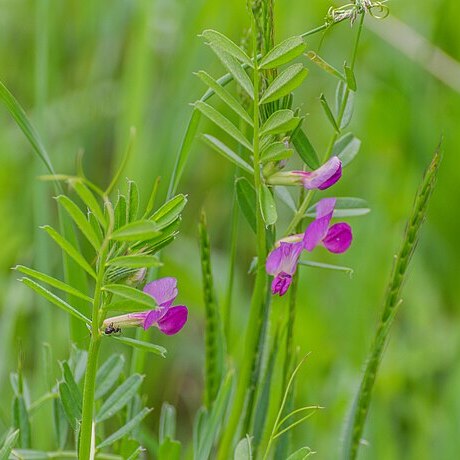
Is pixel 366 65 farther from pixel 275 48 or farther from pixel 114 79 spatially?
pixel 275 48

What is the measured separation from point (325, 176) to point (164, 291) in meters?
0.14

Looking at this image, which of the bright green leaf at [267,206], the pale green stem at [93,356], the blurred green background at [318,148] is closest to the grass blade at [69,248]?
the pale green stem at [93,356]

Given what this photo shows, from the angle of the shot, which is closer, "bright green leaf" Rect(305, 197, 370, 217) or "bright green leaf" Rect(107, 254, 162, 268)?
"bright green leaf" Rect(107, 254, 162, 268)

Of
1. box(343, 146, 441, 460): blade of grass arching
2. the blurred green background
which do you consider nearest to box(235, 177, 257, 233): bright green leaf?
box(343, 146, 441, 460): blade of grass arching

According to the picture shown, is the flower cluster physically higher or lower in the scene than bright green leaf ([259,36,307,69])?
lower

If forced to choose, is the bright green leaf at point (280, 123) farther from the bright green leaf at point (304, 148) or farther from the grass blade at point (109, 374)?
the grass blade at point (109, 374)

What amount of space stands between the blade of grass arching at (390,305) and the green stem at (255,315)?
0.09m

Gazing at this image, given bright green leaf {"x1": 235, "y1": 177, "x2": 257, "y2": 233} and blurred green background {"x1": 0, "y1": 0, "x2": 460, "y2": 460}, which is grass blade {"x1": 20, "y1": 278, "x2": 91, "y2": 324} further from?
blurred green background {"x1": 0, "y1": 0, "x2": 460, "y2": 460}

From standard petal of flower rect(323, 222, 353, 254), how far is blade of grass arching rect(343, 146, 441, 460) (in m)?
0.06

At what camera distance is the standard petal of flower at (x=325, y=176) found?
2.21 feet

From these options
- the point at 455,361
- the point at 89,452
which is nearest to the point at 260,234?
the point at 89,452

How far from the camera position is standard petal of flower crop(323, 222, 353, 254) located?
70 cm

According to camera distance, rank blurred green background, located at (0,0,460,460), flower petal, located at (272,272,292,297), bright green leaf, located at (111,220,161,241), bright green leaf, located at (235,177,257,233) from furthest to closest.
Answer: blurred green background, located at (0,0,460,460), bright green leaf, located at (235,177,257,233), flower petal, located at (272,272,292,297), bright green leaf, located at (111,220,161,241)

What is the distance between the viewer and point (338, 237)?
70 centimetres
